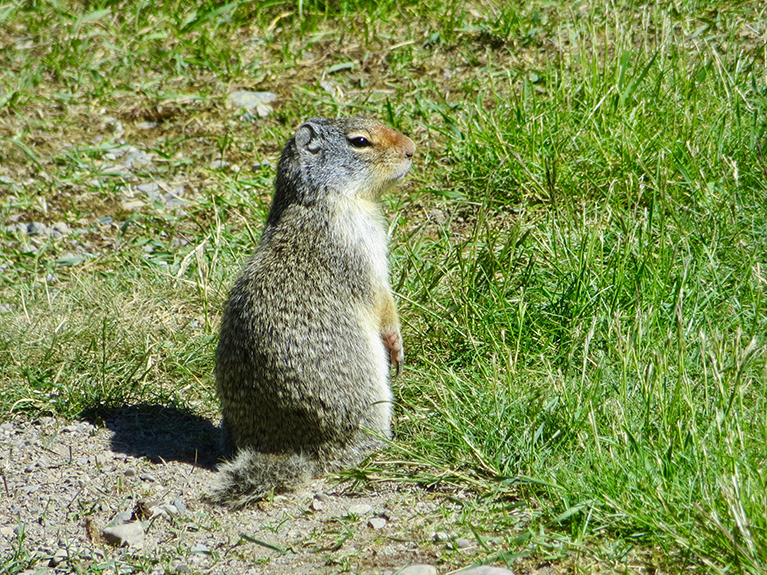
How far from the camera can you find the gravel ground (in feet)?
9.55

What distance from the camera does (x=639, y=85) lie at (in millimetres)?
5086

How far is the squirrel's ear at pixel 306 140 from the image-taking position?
393 cm

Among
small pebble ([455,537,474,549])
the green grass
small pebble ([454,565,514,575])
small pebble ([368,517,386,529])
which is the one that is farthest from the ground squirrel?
small pebble ([454,565,514,575])

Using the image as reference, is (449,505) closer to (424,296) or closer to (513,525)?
(513,525)

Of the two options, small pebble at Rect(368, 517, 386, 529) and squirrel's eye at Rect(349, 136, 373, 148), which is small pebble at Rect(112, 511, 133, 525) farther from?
squirrel's eye at Rect(349, 136, 373, 148)

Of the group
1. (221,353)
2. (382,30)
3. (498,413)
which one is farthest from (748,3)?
(221,353)

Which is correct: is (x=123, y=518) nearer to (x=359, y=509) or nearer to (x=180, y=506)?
(x=180, y=506)

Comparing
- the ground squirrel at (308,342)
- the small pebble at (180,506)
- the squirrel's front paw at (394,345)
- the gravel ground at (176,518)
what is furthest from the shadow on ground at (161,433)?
the squirrel's front paw at (394,345)

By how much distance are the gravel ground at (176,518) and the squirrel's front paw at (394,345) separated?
0.63 meters

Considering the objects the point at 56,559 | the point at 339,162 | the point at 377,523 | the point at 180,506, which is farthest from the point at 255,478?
the point at 339,162

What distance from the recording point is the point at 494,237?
14.3ft

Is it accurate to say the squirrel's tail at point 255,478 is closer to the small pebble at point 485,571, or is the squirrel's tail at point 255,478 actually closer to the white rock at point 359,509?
the white rock at point 359,509

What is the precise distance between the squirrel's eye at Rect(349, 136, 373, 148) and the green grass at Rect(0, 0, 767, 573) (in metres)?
0.69

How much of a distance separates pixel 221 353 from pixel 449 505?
3.86ft
